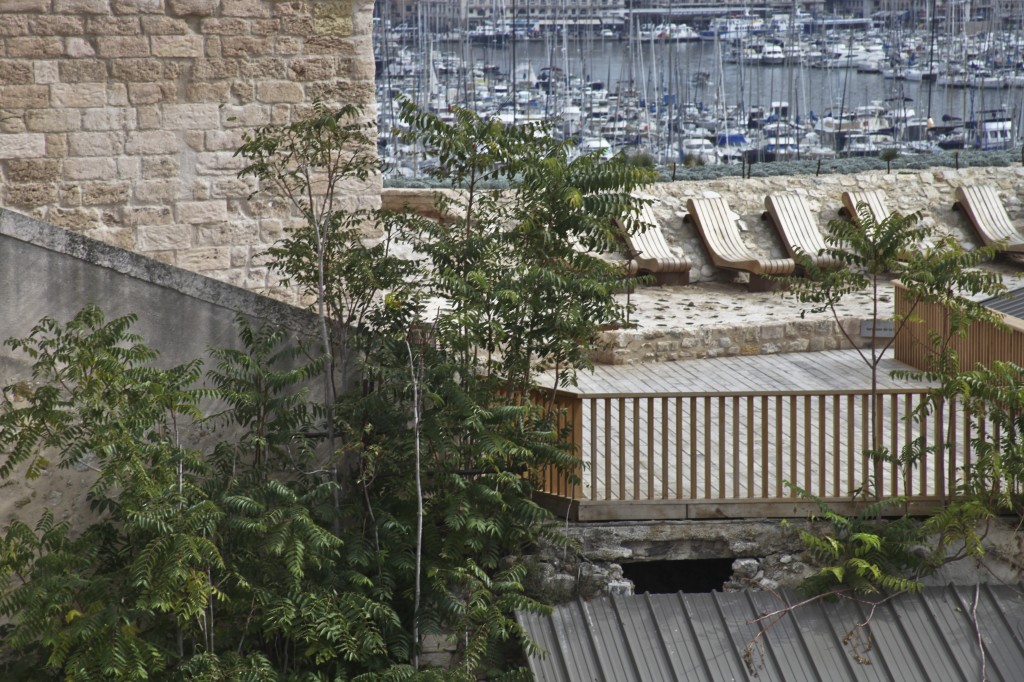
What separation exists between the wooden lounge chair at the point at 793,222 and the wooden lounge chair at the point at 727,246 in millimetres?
380

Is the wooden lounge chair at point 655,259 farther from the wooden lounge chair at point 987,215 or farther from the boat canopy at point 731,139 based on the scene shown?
the boat canopy at point 731,139

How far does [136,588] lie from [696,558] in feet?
12.3

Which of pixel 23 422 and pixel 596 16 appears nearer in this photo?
pixel 23 422

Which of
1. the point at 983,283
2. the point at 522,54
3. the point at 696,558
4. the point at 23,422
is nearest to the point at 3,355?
the point at 23,422

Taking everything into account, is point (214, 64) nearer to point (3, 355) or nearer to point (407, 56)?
point (3, 355)

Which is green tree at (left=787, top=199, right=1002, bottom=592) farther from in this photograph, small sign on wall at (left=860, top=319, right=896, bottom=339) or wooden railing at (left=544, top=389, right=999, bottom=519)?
small sign on wall at (left=860, top=319, right=896, bottom=339)

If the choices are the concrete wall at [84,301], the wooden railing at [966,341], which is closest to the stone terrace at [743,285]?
the wooden railing at [966,341]

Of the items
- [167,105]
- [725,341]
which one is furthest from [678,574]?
[167,105]

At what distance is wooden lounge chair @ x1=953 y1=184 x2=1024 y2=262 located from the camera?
50.7ft

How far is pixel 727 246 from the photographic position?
48.7ft

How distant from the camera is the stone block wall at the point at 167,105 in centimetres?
916

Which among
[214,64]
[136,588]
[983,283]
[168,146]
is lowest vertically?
[136,588]

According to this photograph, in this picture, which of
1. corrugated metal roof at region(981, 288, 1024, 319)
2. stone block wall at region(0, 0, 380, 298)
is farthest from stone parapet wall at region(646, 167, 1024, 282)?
stone block wall at region(0, 0, 380, 298)

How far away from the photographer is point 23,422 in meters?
7.69
